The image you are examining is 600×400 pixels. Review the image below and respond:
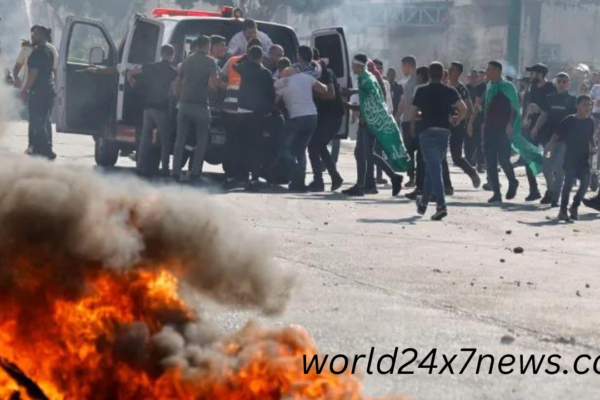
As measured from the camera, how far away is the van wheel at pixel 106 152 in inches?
827

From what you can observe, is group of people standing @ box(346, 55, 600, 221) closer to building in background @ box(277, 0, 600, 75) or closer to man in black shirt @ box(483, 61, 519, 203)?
man in black shirt @ box(483, 61, 519, 203)

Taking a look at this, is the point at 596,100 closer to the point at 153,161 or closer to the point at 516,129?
the point at 516,129

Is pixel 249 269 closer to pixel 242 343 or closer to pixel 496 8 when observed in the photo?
pixel 242 343

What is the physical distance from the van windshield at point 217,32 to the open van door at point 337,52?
0.48 m

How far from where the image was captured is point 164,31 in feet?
62.7

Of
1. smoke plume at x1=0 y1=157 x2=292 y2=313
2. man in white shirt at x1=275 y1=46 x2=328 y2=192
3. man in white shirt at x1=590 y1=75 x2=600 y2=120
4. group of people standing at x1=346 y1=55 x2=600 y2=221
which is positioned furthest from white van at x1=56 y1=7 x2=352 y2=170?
smoke plume at x1=0 y1=157 x2=292 y2=313

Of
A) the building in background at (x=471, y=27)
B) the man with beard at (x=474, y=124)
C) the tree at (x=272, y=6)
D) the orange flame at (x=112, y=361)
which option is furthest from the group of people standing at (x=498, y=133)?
the building in background at (x=471, y=27)

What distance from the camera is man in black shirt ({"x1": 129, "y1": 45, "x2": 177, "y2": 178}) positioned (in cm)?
1858

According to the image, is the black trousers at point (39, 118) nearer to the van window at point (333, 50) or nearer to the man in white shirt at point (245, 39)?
the man in white shirt at point (245, 39)

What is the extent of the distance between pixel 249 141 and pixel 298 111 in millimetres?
742

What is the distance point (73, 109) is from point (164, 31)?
6.78 feet

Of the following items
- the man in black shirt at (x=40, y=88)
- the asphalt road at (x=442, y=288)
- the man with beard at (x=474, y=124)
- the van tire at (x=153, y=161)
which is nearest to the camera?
the asphalt road at (x=442, y=288)

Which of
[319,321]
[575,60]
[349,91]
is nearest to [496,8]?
[575,60]

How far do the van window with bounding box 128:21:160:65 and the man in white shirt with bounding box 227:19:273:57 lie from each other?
38.4 inches
